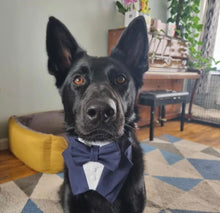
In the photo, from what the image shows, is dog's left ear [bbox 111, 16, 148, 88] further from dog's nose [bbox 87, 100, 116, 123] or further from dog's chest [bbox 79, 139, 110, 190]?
dog's chest [bbox 79, 139, 110, 190]

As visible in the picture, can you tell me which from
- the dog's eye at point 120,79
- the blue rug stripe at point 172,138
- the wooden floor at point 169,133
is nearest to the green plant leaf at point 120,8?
the wooden floor at point 169,133

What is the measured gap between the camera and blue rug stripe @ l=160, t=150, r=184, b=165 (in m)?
1.88

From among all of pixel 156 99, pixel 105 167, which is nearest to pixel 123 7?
pixel 156 99

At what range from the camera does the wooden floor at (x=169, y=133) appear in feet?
5.14

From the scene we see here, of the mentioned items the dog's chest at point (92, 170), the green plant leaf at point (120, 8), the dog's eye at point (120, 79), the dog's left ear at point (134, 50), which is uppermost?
the green plant leaf at point (120, 8)

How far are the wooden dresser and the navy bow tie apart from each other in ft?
5.54

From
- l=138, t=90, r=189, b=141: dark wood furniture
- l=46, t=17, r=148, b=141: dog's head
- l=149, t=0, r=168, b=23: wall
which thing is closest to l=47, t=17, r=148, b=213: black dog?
l=46, t=17, r=148, b=141: dog's head

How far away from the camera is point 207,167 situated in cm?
177

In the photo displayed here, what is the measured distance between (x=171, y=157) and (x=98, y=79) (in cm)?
148

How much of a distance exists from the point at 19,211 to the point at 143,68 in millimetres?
1098

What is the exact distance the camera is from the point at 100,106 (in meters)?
0.67

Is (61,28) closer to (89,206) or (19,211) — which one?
(89,206)

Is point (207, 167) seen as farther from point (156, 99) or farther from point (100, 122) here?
point (100, 122)

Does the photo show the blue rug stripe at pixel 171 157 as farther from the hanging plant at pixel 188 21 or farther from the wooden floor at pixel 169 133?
the hanging plant at pixel 188 21
